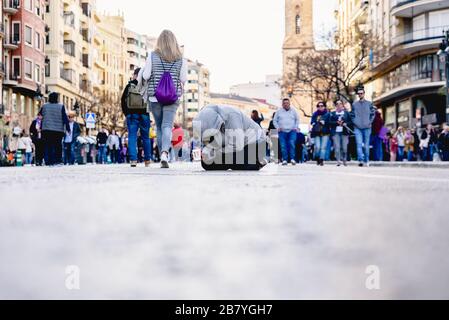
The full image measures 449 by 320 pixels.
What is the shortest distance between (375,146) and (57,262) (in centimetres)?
2281

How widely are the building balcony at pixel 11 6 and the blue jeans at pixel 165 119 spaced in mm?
46874

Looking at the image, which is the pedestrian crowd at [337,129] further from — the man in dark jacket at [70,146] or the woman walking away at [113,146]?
the woman walking away at [113,146]

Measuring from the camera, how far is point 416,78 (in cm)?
5038

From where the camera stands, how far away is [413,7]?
5056cm

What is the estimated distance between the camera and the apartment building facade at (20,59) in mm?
54719

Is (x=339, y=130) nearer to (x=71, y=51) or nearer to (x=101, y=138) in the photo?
(x=101, y=138)

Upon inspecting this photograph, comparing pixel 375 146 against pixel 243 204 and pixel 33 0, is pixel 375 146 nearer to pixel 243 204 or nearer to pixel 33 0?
pixel 243 204

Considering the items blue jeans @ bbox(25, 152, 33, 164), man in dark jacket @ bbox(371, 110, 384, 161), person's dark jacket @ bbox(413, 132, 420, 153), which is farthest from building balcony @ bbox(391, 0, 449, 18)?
blue jeans @ bbox(25, 152, 33, 164)

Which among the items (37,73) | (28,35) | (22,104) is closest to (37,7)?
(28,35)

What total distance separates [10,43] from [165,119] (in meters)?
47.3

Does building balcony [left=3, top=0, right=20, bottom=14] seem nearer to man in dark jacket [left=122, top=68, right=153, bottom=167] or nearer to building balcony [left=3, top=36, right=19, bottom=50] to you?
building balcony [left=3, top=36, right=19, bottom=50]

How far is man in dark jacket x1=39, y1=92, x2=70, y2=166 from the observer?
56.1 ft

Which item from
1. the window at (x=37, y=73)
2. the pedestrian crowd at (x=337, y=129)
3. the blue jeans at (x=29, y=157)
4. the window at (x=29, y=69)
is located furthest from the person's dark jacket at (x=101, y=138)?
the window at (x=37, y=73)

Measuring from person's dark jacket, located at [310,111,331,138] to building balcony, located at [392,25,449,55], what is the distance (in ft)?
98.2
